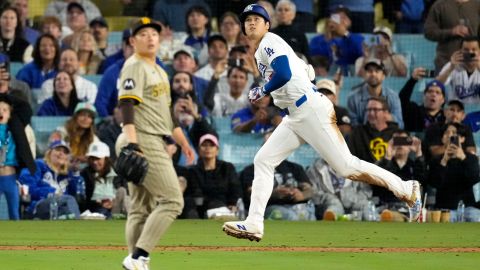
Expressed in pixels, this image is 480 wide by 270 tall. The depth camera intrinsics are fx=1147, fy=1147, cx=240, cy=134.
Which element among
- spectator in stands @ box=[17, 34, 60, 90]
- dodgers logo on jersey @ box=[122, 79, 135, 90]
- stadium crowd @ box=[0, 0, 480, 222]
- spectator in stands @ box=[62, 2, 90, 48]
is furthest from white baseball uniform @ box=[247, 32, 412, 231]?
spectator in stands @ box=[62, 2, 90, 48]

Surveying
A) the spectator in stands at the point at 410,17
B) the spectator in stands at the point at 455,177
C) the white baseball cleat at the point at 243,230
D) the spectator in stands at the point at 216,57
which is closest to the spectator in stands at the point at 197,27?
the spectator in stands at the point at 216,57

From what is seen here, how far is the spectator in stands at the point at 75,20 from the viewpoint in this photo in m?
19.1

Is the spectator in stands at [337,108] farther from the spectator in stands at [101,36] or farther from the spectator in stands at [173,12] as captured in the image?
the spectator in stands at [101,36]

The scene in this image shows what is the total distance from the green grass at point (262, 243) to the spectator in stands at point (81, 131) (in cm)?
172

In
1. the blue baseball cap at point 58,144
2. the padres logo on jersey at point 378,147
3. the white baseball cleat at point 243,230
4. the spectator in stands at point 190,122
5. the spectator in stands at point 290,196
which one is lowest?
the spectator in stands at point 290,196

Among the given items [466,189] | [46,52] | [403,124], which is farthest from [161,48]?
[466,189]

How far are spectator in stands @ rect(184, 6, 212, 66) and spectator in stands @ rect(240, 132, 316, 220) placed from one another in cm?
363

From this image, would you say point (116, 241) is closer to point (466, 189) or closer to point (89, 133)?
point (89, 133)

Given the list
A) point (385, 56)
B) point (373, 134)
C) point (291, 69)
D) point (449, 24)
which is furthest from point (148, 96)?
point (449, 24)

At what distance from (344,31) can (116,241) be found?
28.1ft

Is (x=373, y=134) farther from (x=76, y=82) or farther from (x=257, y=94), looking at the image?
(x=257, y=94)

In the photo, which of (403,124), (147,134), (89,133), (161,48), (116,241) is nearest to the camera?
(147,134)

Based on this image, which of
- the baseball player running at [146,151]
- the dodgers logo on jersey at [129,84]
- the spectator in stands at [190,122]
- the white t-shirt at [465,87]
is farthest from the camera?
the white t-shirt at [465,87]

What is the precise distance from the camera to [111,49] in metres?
19.1
